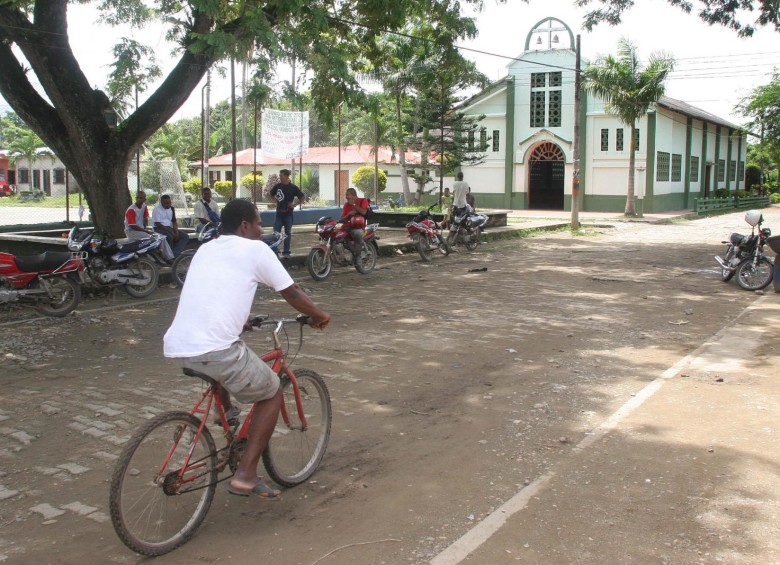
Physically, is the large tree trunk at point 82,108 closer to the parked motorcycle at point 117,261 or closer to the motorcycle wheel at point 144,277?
the parked motorcycle at point 117,261

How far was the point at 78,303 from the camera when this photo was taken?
10.4 metres

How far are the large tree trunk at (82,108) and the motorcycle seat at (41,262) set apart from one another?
3.85 m

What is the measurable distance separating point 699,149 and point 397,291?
137 feet

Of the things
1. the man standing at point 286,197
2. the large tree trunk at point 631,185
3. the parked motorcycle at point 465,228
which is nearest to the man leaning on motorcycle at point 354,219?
the man standing at point 286,197

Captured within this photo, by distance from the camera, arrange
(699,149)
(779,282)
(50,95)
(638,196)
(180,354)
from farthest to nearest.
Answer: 1. (699,149)
2. (638,196)
3. (50,95)
4. (779,282)
5. (180,354)

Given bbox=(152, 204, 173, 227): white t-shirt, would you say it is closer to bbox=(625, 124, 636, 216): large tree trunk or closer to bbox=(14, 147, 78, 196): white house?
bbox=(625, 124, 636, 216): large tree trunk

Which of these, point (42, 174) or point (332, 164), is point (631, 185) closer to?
point (332, 164)

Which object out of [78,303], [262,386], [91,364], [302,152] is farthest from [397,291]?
[302,152]

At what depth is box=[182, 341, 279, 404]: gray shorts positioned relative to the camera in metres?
3.79

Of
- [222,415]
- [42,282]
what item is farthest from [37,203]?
[222,415]

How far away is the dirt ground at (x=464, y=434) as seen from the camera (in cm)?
389

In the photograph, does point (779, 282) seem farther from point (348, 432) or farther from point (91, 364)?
point (91, 364)

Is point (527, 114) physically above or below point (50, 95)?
above

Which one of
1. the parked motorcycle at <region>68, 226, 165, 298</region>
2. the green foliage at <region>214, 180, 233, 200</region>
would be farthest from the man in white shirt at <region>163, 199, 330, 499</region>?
the green foliage at <region>214, 180, 233, 200</region>
